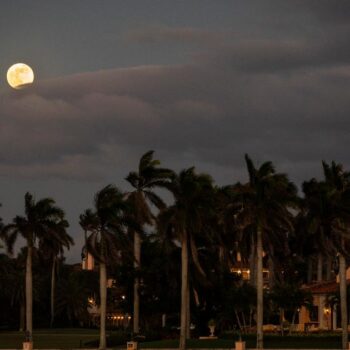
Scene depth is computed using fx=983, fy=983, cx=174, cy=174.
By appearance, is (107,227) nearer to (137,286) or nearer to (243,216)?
(243,216)

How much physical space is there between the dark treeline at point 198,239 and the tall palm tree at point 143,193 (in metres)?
0.10

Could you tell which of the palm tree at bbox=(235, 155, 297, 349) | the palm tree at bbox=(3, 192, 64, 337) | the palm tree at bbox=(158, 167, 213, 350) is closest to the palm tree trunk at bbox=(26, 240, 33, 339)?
the palm tree at bbox=(3, 192, 64, 337)

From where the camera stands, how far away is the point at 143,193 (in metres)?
97.4

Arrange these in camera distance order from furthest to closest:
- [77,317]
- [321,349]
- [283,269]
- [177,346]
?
[77,317] < [283,269] < [177,346] < [321,349]

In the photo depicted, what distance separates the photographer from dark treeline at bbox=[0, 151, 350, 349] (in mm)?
83000

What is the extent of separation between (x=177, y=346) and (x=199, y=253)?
16.2m


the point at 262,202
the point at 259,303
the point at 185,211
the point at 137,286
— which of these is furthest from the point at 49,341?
the point at 262,202

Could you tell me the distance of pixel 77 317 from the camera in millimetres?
169000

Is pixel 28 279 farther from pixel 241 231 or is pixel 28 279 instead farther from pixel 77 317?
pixel 77 317

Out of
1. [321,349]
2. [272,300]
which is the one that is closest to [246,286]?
[272,300]

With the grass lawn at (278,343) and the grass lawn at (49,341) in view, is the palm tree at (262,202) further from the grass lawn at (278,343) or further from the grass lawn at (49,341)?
the grass lawn at (49,341)

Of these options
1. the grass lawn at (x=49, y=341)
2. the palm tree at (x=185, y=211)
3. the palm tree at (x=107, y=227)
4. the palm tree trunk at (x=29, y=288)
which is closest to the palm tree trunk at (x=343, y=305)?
the palm tree at (x=185, y=211)

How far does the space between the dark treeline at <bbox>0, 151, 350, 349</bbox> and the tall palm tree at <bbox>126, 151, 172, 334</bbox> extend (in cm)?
10

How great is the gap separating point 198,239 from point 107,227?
15.8 m
